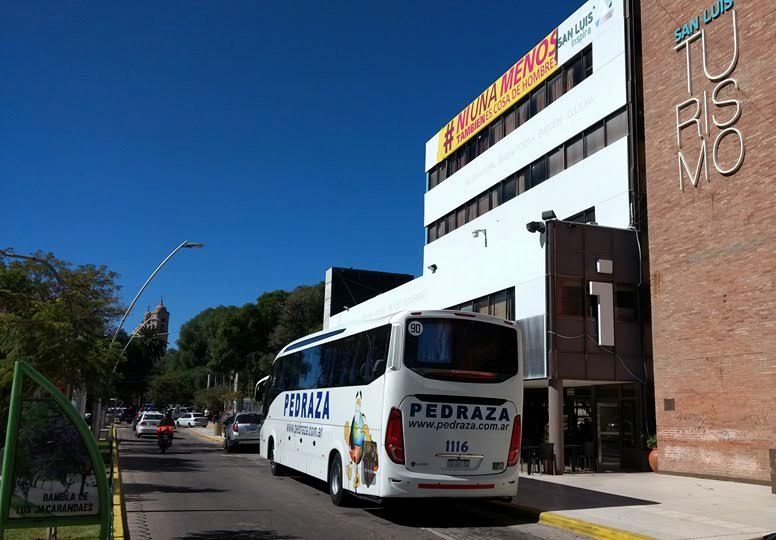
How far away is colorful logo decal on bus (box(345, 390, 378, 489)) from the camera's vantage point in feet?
37.8

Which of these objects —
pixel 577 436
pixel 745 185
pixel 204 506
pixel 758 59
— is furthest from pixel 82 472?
pixel 577 436

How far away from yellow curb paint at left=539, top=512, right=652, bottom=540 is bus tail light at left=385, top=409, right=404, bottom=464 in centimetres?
262

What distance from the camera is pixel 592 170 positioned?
25.0 m

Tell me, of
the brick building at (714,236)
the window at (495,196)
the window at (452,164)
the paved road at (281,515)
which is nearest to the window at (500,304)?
the brick building at (714,236)

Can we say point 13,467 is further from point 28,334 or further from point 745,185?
point 745,185

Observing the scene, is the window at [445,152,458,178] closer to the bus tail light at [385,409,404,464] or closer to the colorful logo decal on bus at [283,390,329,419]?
the colorful logo decal on bus at [283,390,329,419]

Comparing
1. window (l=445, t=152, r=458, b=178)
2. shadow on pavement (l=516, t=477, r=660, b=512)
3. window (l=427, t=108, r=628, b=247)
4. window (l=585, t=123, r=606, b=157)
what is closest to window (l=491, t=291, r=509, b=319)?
window (l=427, t=108, r=628, b=247)

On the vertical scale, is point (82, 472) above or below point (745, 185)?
below

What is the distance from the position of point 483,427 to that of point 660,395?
994 centimetres

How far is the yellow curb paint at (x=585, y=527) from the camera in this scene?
957 cm

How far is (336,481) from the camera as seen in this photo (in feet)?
43.2

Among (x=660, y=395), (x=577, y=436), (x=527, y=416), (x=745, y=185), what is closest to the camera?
(x=745, y=185)

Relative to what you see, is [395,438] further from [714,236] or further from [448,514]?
[714,236]

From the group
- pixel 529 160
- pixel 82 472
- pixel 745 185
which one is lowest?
pixel 82 472
